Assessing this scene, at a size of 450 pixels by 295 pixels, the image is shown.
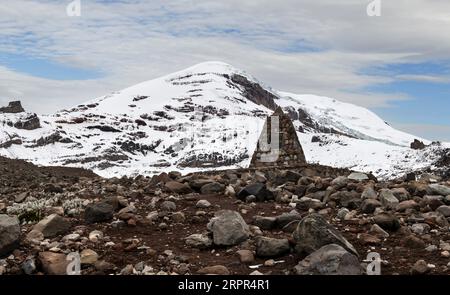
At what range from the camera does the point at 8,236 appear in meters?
6.57

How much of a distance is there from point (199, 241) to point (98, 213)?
1.92 metres

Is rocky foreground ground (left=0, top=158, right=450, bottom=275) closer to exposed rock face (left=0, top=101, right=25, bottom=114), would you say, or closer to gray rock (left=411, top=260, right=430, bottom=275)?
gray rock (left=411, top=260, right=430, bottom=275)

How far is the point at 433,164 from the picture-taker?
3541cm

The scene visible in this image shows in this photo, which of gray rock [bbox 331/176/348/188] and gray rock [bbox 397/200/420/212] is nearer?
gray rock [bbox 397/200/420/212]

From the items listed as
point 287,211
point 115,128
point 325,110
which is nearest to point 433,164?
point 287,211

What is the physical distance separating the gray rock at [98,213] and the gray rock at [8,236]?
52.5 inches

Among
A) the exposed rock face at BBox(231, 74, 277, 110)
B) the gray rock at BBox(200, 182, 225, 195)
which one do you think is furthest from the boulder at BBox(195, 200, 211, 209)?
the exposed rock face at BBox(231, 74, 277, 110)

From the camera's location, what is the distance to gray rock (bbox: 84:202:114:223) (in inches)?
314

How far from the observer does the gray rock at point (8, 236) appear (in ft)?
21.3

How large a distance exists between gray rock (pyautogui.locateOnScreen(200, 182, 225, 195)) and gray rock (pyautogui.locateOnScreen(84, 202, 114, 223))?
2.62 metres

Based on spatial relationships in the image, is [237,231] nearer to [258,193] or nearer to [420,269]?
[420,269]

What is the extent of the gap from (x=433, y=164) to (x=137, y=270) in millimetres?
32944
